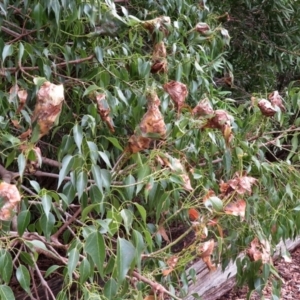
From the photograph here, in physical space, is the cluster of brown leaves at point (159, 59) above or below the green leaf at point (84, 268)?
above

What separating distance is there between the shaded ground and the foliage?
150cm

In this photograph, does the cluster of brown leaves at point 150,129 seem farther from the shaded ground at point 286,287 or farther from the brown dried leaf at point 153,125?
the shaded ground at point 286,287

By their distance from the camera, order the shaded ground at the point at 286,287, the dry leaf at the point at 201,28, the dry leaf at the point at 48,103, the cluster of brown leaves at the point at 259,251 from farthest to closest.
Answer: the shaded ground at the point at 286,287 → the dry leaf at the point at 201,28 → the cluster of brown leaves at the point at 259,251 → the dry leaf at the point at 48,103

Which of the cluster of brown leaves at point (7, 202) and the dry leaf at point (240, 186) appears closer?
the cluster of brown leaves at point (7, 202)

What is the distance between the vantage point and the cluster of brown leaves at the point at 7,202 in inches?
39.2

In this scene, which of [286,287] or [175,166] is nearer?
[175,166]

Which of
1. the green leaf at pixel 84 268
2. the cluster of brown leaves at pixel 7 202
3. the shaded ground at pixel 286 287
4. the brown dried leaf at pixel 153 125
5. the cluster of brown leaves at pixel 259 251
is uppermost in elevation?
the cluster of brown leaves at pixel 7 202

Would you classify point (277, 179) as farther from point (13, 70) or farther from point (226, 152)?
point (13, 70)

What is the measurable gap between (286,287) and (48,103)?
318 centimetres

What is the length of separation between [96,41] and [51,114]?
84 cm

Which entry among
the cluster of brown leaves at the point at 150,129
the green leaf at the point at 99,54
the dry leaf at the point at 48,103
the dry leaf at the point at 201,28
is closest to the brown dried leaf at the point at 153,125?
the cluster of brown leaves at the point at 150,129

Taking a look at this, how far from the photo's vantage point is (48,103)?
111cm

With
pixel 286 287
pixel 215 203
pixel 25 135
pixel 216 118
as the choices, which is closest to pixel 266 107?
pixel 216 118

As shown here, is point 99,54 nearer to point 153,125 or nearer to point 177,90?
point 177,90
